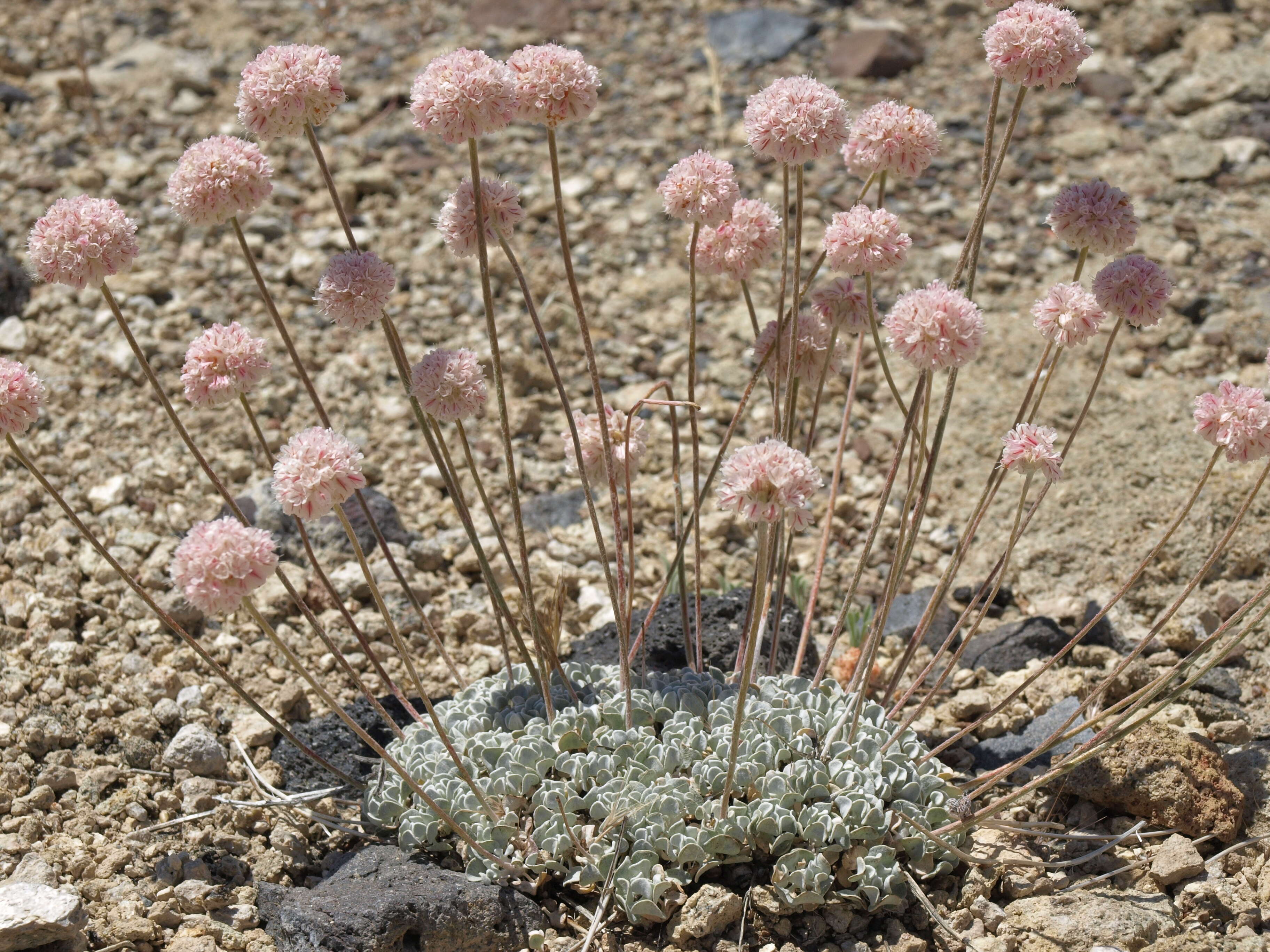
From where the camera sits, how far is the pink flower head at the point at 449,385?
364 centimetres

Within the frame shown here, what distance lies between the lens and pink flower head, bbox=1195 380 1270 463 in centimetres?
350

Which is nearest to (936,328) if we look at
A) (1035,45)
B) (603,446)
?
(1035,45)

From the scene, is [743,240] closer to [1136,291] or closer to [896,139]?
[896,139]

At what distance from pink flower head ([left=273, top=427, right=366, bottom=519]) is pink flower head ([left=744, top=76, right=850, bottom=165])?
5.06 feet

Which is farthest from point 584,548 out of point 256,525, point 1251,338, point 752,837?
point 1251,338

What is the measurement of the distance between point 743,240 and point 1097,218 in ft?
3.72

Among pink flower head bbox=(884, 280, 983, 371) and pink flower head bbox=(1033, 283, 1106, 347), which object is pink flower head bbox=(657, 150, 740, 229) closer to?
pink flower head bbox=(884, 280, 983, 371)

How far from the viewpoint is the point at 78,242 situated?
11.6 feet

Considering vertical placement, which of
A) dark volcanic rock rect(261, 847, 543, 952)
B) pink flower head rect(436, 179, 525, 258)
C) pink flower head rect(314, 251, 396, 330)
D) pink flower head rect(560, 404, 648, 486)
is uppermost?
pink flower head rect(436, 179, 525, 258)

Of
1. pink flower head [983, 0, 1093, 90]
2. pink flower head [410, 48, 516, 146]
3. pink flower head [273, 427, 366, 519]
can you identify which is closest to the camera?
pink flower head [273, 427, 366, 519]

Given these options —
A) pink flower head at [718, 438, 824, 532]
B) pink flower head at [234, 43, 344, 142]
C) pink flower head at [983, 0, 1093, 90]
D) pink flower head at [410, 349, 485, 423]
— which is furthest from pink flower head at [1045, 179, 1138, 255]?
pink flower head at [234, 43, 344, 142]

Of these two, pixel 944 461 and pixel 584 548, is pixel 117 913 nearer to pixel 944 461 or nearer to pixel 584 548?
pixel 584 548

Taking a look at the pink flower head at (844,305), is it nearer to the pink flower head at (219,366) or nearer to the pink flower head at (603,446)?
the pink flower head at (603,446)

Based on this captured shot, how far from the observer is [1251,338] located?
6.54 meters
